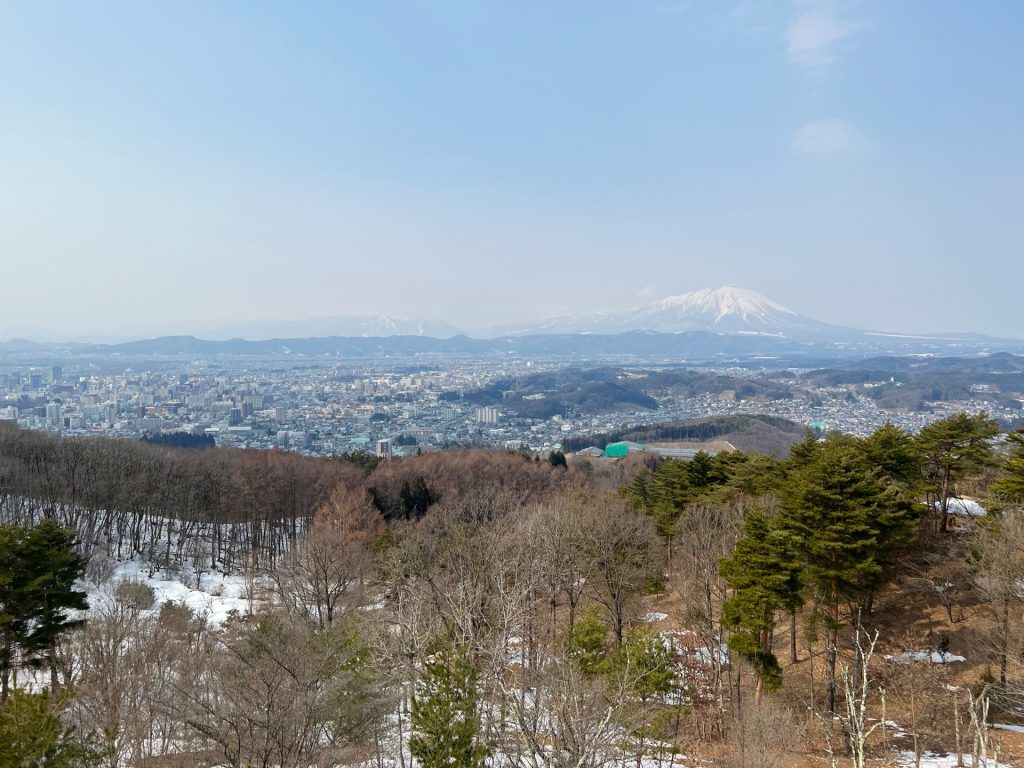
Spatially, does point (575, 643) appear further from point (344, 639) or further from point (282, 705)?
point (282, 705)

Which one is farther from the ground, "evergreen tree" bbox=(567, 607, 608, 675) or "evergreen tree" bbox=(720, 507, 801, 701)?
"evergreen tree" bbox=(720, 507, 801, 701)

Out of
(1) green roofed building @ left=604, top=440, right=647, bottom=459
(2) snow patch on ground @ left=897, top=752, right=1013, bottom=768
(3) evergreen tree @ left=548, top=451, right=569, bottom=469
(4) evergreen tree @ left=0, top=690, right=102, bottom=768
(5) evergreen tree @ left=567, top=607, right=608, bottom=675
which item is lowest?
(1) green roofed building @ left=604, top=440, right=647, bottom=459

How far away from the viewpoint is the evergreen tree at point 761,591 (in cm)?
1312

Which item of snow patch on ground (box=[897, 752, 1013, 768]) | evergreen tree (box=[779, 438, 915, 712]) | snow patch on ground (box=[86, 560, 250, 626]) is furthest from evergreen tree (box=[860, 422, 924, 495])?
snow patch on ground (box=[86, 560, 250, 626])

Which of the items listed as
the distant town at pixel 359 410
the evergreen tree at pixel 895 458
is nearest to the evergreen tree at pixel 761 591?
the evergreen tree at pixel 895 458

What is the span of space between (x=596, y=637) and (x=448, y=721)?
5.74 m

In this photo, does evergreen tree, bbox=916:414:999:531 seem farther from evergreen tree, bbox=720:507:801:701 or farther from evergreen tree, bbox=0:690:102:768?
evergreen tree, bbox=0:690:102:768

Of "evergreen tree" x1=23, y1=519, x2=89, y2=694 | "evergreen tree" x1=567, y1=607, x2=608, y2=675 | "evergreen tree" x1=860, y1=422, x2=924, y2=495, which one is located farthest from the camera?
"evergreen tree" x1=860, y1=422, x2=924, y2=495

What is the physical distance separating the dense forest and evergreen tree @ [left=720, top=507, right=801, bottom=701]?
0.07 meters

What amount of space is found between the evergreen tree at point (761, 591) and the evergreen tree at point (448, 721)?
285 inches

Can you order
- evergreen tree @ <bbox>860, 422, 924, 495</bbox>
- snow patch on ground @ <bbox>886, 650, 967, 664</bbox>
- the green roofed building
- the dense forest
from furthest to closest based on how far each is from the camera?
the green roofed building
evergreen tree @ <bbox>860, 422, 924, 495</bbox>
snow patch on ground @ <bbox>886, 650, 967, 664</bbox>
the dense forest

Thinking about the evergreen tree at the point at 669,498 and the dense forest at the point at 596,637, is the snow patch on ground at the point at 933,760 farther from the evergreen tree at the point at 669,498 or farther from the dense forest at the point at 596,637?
the evergreen tree at the point at 669,498

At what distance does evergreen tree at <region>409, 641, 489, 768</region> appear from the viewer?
8.36 m

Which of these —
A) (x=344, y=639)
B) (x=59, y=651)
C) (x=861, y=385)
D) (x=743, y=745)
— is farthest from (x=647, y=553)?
(x=861, y=385)
